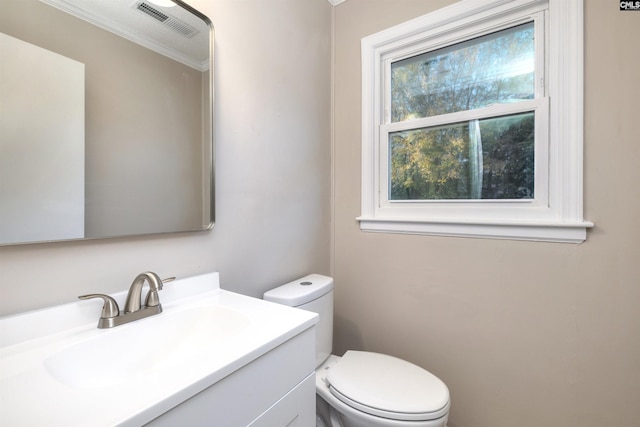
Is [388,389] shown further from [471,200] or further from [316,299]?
[471,200]

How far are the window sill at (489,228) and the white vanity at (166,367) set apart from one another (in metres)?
0.82

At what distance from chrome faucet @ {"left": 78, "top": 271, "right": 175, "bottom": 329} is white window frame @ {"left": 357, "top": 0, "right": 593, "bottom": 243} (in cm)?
104

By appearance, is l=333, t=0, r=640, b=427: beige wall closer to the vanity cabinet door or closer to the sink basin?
the vanity cabinet door

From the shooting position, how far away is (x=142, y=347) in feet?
2.37

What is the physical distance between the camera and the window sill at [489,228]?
3.49ft

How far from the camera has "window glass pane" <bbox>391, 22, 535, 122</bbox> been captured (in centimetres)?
121

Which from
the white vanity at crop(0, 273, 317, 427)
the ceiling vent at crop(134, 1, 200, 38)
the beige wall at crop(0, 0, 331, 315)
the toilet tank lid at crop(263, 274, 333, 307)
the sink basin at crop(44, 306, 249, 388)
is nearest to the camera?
the white vanity at crop(0, 273, 317, 427)

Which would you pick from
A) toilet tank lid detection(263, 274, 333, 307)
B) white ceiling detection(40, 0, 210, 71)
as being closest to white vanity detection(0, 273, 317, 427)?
toilet tank lid detection(263, 274, 333, 307)

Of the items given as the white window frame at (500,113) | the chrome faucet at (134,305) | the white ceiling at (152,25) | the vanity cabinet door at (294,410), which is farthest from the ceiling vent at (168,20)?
the vanity cabinet door at (294,410)

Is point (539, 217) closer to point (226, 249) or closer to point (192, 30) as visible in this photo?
point (226, 249)

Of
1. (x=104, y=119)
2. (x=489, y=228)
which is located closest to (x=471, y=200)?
(x=489, y=228)

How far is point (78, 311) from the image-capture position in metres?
0.70

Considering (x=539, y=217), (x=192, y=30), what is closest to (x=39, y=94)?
(x=192, y=30)
